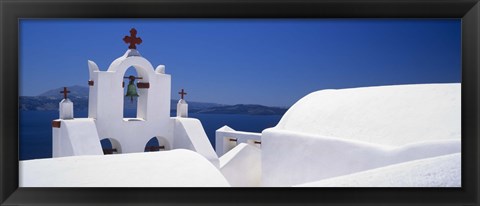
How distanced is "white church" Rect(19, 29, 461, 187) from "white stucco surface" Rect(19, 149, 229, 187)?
0.4 inches

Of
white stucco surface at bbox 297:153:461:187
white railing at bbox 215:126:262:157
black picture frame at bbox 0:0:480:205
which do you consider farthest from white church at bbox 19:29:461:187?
white railing at bbox 215:126:262:157

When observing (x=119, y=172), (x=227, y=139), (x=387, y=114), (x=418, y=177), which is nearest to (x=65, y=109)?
(x=119, y=172)

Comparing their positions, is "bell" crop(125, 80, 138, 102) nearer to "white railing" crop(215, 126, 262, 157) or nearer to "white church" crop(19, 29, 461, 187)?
"white church" crop(19, 29, 461, 187)

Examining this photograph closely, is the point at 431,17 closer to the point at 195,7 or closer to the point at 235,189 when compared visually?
the point at 195,7

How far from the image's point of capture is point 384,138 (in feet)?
17.6

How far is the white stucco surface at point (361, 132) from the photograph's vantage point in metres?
4.84

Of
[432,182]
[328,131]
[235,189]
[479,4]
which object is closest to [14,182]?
[235,189]

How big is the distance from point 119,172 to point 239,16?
206 centimetres

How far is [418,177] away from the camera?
3084mm

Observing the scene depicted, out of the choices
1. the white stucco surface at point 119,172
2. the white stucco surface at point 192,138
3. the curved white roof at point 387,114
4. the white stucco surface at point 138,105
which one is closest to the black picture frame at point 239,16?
the white stucco surface at point 119,172

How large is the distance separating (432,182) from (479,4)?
1.61 metres

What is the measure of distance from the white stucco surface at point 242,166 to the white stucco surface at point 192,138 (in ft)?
2.17

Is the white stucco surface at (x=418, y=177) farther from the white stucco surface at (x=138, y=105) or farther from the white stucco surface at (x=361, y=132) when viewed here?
the white stucco surface at (x=138, y=105)

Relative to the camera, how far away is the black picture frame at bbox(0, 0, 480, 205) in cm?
317
